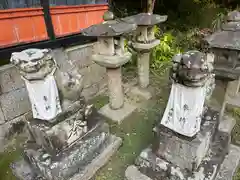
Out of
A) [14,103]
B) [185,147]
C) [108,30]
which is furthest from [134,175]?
[14,103]

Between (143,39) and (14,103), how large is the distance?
8.17ft

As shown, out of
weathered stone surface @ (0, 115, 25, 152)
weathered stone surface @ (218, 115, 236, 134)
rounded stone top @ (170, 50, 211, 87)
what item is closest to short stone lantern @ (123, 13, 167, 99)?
weathered stone surface @ (218, 115, 236, 134)

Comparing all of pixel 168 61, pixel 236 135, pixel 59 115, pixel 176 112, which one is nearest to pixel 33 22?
pixel 59 115

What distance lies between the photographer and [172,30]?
7.84 m

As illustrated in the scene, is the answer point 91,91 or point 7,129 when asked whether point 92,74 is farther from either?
point 7,129

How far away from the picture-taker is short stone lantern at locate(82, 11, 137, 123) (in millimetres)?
2857

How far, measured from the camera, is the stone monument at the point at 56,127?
6.39ft

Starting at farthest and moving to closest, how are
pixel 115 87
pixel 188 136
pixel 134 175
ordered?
pixel 115 87 → pixel 134 175 → pixel 188 136

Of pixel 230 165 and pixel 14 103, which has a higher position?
pixel 14 103

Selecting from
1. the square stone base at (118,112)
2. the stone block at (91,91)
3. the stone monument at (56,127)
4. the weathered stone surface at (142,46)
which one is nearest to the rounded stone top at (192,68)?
the stone monument at (56,127)

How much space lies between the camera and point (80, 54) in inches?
158

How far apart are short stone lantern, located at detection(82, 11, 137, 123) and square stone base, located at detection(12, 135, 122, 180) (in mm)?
826

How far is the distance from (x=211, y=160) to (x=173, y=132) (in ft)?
1.88

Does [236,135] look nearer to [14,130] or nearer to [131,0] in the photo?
[14,130]
